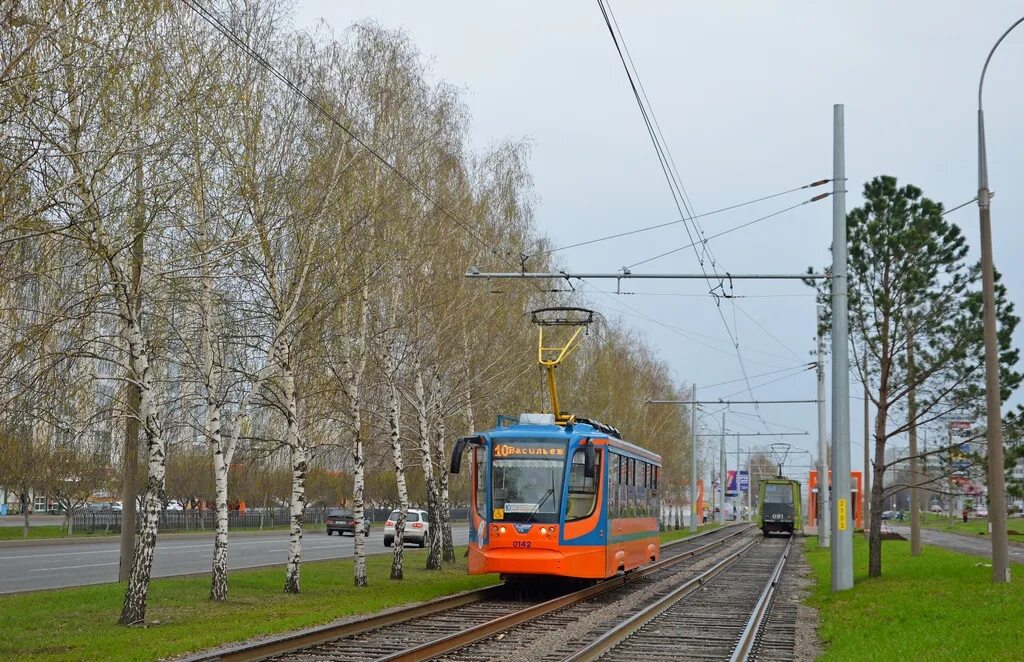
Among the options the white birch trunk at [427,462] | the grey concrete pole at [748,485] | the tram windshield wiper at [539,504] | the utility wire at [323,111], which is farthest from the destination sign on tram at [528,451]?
the grey concrete pole at [748,485]

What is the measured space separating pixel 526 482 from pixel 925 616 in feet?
24.9

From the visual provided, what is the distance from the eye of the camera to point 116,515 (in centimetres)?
6444

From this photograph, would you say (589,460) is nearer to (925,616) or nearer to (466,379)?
(925,616)

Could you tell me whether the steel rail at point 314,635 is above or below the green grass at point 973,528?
above

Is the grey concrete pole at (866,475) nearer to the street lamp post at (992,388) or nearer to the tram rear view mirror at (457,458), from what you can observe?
the street lamp post at (992,388)

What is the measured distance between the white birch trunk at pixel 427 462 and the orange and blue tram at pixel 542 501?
19.5 feet

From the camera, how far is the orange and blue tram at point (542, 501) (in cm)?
2122

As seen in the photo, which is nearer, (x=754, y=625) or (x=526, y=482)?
(x=754, y=625)

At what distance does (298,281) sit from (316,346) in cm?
180

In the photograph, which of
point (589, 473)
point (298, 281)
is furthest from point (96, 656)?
point (589, 473)

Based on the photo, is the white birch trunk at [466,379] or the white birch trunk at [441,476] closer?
the white birch trunk at [441,476]

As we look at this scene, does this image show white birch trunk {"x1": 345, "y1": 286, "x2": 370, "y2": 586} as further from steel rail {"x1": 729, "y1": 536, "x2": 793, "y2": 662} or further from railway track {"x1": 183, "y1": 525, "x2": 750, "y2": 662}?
steel rail {"x1": 729, "y1": 536, "x2": 793, "y2": 662}

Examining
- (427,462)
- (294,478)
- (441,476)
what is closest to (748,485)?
(441,476)

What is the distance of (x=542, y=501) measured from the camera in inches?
847
